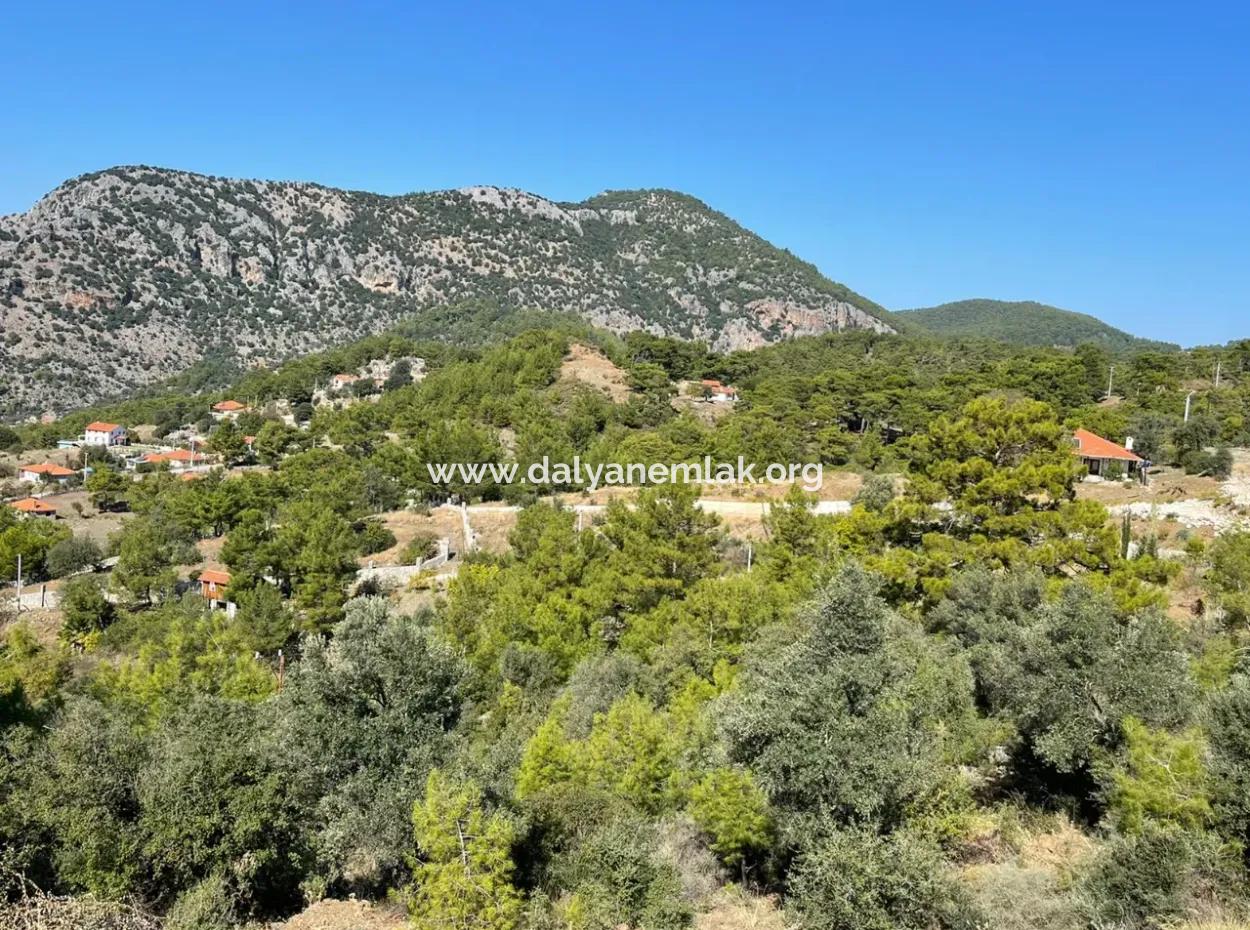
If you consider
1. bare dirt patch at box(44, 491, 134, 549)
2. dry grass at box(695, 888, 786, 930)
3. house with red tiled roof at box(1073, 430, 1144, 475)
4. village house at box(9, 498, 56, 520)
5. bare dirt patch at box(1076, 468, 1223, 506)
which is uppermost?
house with red tiled roof at box(1073, 430, 1144, 475)

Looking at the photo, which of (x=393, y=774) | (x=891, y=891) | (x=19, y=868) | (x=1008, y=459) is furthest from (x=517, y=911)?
(x=1008, y=459)

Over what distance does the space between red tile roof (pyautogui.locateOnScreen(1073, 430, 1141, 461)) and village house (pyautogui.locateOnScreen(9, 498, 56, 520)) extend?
58266 mm

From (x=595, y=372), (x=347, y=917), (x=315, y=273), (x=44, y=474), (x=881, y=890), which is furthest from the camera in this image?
(x=315, y=273)

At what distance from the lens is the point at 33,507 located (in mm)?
46875

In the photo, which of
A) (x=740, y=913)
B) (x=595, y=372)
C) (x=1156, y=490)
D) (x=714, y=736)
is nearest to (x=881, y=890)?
(x=740, y=913)

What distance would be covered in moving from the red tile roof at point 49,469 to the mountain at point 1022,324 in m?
122

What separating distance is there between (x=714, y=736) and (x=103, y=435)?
258 feet

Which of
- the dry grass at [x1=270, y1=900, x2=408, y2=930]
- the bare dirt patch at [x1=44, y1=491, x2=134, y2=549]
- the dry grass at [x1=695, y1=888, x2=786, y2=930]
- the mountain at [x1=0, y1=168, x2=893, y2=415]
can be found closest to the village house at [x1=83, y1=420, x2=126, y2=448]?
the bare dirt patch at [x1=44, y1=491, x2=134, y2=549]

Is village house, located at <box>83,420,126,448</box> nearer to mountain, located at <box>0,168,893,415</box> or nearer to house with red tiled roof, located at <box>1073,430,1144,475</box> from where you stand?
mountain, located at <box>0,168,893,415</box>

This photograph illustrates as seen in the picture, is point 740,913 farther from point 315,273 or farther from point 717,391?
point 315,273

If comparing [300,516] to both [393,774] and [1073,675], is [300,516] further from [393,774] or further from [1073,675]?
[1073,675]

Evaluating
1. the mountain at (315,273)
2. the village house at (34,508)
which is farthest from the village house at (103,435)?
the mountain at (315,273)

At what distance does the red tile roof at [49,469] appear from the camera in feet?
191

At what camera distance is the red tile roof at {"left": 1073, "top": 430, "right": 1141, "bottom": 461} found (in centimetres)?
3606
